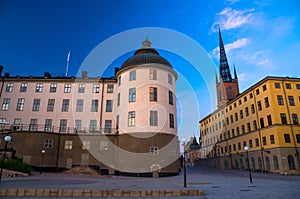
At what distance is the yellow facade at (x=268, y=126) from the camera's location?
3766 centimetres

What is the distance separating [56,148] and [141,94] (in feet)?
50.4

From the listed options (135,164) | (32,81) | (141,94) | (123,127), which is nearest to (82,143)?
(123,127)

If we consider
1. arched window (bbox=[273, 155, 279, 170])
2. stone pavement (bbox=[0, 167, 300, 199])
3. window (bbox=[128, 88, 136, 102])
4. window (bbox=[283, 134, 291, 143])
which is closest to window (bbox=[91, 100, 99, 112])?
window (bbox=[128, 88, 136, 102])

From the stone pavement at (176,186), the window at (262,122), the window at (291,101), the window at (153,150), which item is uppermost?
the window at (291,101)

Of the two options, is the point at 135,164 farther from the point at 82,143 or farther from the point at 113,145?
the point at 82,143

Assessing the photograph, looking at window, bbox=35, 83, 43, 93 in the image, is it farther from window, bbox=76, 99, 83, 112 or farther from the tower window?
the tower window

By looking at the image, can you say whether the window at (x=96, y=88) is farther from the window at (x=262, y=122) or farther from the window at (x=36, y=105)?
the window at (x=262, y=122)

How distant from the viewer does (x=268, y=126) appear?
4062 centimetres

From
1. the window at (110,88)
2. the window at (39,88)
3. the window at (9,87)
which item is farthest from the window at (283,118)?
the window at (9,87)

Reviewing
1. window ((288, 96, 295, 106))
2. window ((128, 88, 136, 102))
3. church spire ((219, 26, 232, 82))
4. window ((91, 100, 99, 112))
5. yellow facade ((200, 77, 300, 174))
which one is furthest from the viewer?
church spire ((219, 26, 232, 82))

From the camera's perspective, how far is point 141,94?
3052 cm

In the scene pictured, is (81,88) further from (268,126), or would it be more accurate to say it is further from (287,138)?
(287,138)

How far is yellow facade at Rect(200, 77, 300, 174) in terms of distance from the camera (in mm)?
37656

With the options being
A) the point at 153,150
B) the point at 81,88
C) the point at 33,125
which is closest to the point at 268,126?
the point at 153,150
